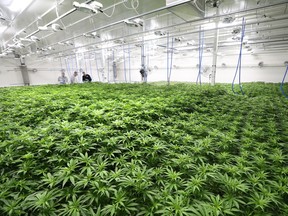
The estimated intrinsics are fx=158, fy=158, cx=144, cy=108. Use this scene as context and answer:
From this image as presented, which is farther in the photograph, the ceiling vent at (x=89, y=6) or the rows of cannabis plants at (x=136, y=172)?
the ceiling vent at (x=89, y=6)

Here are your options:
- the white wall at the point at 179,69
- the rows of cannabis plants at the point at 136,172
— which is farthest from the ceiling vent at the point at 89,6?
the white wall at the point at 179,69

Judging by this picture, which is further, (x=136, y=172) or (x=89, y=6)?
(x=89, y=6)

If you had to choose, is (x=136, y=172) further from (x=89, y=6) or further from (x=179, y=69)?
(x=179, y=69)

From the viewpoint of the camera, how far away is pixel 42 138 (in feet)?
5.92

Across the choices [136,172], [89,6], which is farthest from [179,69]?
[136,172]

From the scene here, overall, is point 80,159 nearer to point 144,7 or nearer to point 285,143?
point 285,143

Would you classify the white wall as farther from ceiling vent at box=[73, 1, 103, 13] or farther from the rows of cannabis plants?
the rows of cannabis plants

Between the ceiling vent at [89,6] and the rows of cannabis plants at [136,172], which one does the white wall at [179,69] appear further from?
the rows of cannabis plants at [136,172]

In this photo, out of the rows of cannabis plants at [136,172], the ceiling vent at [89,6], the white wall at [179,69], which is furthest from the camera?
the white wall at [179,69]

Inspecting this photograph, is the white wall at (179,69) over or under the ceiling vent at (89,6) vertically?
under

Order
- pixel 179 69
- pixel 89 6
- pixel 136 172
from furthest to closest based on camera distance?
pixel 179 69
pixel 89 6
pixel 136 172

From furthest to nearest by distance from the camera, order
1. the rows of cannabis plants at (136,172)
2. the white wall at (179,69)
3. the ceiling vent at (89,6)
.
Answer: the white wall at (179,69) < the ceiling vent at (89,6) < the rows of cannabis plants at (136,172)

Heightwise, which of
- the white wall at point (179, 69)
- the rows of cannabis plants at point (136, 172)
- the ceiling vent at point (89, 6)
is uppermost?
the ceiling vent at point (89, 6)

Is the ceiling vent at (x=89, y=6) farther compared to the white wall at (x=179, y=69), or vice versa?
the white wall at (x=179, y=69)
